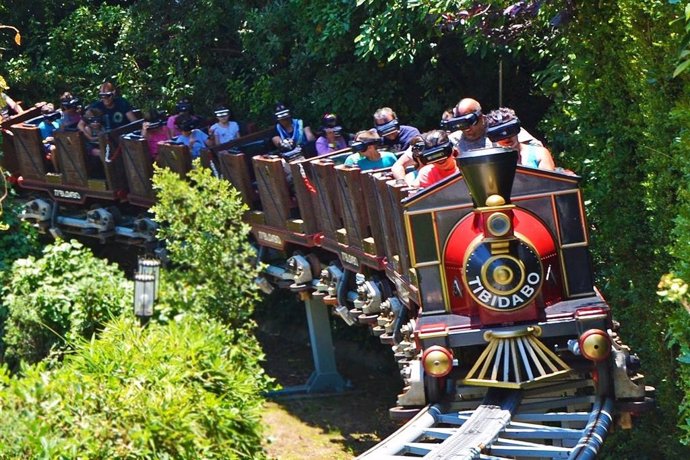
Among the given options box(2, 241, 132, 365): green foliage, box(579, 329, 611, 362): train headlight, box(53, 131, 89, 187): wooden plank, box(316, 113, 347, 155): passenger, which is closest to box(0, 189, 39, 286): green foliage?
box(53, 131, 89, 187): wooden plank

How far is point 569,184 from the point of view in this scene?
8.44 m

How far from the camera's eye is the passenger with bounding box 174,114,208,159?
15281mm

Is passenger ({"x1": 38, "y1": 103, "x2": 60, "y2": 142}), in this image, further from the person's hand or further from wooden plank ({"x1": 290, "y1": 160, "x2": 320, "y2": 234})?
wooden plank ({"x1": 290, "y1": 160, "x2": 320, "y2": 234})

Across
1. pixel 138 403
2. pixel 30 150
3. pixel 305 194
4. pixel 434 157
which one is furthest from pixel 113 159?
pixel 138 403

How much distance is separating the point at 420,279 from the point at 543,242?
0.83 m

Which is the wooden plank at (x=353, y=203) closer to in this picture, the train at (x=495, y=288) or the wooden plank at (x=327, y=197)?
the wooden plank at (x=327, y=197)

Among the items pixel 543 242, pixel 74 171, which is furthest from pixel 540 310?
pixel 74 171

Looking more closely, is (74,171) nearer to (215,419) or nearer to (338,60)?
(338,60)

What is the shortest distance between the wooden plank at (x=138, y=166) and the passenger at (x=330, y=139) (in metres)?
2.65

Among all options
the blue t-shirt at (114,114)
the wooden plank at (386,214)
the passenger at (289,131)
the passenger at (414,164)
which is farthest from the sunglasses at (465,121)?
the blue t-shirt at (114,114)

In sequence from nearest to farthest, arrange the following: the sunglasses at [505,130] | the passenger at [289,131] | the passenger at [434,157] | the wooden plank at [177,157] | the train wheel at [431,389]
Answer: the train wheel at [431,389] < the sunglasses at [505,130] < the passenger at [434,157] < the passenger at [289,131] < the wooden plank at [177,157]

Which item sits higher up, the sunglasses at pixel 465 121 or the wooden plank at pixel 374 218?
the sunglasses at pixel 465 121

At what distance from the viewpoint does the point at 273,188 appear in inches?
527

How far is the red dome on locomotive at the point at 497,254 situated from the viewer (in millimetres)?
7785
